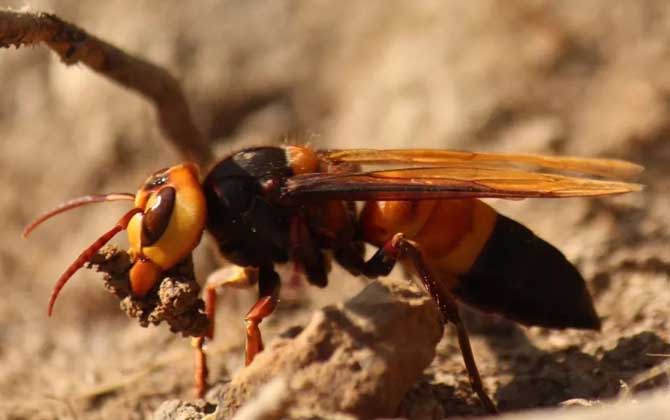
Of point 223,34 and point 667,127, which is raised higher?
point 223,34

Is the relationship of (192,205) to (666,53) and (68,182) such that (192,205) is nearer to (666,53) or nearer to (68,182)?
(68,182)

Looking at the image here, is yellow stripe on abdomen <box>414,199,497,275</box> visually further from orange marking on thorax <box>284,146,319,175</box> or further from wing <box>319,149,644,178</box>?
orange marking on thorax <box>284,146,319,175</box>

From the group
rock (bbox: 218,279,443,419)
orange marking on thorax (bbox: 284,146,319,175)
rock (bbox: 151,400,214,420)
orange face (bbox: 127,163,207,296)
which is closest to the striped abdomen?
orange marking on thorax (bbox: 284,146,319,175)

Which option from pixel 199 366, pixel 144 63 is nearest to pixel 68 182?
pixel 144 63

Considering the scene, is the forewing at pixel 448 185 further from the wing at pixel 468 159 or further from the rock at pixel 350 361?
the rock at pixel 350 361

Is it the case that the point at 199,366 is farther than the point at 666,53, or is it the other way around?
the point at 666,53

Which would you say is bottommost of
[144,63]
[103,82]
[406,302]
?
[406,302]

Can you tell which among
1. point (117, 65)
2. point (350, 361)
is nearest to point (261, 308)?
point (350, 361)

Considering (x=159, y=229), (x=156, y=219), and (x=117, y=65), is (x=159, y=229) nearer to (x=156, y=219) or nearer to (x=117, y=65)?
(x=156, y=219)
